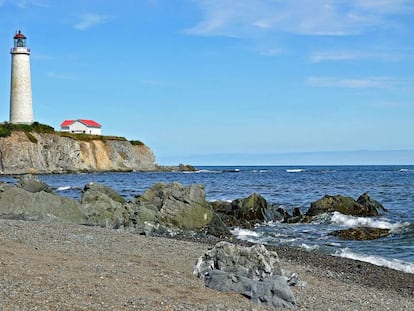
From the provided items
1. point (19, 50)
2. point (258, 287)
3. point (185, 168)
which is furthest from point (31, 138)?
point (258, 287)

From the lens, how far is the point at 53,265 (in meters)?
10.7

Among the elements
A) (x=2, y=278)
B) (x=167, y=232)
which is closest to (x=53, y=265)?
(x=2, y=278)

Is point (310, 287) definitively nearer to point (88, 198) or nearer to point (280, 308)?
point (280, 308)

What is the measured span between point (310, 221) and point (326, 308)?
1941cm

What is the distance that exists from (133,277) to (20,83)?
7953 centimetres

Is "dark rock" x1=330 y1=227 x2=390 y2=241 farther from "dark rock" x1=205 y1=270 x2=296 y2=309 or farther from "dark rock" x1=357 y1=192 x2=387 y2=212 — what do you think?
"dark rock" x1=205 y1=270 x2=296 y2=309

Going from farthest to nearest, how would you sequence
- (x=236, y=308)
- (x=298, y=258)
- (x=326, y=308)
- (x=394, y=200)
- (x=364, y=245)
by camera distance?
(x=394, y=200) → (x=364, y=245) → (x=298, y=258) → (x=326, y=308) → (x=236, y=308)

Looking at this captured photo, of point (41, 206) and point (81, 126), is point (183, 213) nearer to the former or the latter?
point (41, 206)

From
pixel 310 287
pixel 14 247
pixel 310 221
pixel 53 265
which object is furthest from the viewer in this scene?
pixel 310 221

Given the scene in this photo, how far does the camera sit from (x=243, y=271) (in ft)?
36.3

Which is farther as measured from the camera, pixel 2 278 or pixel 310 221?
pixel 310 221

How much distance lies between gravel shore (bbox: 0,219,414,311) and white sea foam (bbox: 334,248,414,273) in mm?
943

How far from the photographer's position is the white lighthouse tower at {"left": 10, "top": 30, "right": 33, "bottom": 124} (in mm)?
84375

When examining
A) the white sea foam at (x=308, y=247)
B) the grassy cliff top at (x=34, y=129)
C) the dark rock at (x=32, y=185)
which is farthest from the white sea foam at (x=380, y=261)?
the grassy cliff top at (x=34, y=129)
